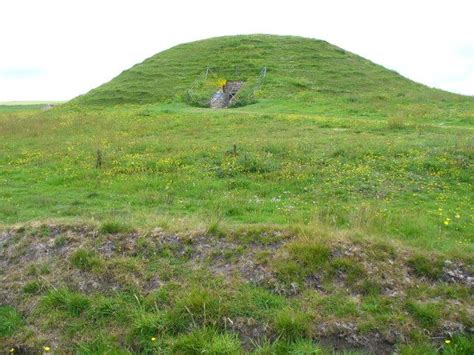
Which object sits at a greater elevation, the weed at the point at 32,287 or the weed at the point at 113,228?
the weed at the point at 113,228

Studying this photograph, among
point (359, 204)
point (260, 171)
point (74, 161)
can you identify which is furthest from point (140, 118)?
point (359, 204)

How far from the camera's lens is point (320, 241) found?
9234mm

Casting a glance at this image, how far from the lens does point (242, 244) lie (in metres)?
9.60

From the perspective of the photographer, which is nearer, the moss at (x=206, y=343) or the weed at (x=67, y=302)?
the moss at (x=206, y=343)

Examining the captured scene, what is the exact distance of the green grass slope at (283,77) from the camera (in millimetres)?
36000

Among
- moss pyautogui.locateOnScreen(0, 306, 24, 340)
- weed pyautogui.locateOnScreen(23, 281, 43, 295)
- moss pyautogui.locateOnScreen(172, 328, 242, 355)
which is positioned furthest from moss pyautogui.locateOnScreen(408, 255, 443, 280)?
moss pyautogui.locateOnScreen(0, 306, 24, 340)

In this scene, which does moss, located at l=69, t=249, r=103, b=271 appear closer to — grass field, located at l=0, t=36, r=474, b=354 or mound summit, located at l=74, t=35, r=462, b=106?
grass field, located at l=0, t=36, r=474, b=354

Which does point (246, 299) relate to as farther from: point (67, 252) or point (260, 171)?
point (260, 171)

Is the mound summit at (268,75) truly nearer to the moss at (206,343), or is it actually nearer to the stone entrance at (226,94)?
the stone entrance at (226,94)

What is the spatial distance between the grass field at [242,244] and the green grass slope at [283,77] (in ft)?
44.4

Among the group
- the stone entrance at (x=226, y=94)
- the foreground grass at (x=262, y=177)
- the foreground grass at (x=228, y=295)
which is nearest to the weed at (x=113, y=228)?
the foreground grass at (x=228, y=295)

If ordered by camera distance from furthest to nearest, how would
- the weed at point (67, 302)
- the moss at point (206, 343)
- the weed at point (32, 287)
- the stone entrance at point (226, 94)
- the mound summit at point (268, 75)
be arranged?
the mound summit at point (268, 75) < the stone entrance at point (226, 94) < the weed at point (32, 287) < the weed at point (67, 302) < the moss at point (206, 343)

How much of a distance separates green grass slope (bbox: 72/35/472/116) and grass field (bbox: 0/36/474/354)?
1354 centimetres

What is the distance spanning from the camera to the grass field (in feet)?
25.7
